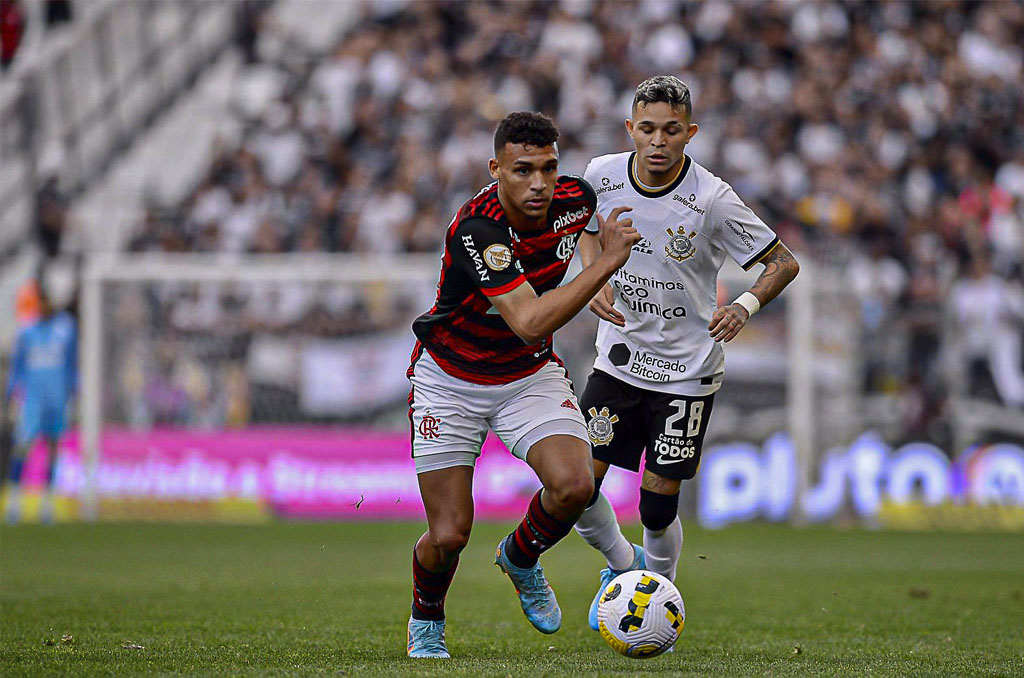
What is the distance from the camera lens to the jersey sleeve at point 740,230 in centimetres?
711

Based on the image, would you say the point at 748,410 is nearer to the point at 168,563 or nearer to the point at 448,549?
the point at 168,563

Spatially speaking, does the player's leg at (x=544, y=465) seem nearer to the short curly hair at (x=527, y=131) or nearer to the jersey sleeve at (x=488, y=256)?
the jersey sleeve at (x=488, y=256)

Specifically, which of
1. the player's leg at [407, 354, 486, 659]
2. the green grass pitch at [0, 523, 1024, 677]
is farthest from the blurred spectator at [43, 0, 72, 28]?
the player's leg at [407, 354, 486, 659]

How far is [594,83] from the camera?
20750 mm

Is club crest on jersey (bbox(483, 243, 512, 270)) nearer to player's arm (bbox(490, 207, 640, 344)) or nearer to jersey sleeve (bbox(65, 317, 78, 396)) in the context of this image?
player's arm (bbox(490, 207, 640, 344))

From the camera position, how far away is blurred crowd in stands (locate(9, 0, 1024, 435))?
18.8 metres

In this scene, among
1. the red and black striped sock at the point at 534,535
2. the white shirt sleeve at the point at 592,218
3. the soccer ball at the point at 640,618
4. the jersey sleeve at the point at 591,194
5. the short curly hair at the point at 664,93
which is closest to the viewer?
the soccer ball at the point at 640,618

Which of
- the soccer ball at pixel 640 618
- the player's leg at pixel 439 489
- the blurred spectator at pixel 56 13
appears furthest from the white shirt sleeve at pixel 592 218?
the blurred spectator at pixel 56 13

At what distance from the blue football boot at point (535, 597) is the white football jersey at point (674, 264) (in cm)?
117

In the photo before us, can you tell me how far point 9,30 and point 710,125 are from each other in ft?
32.6

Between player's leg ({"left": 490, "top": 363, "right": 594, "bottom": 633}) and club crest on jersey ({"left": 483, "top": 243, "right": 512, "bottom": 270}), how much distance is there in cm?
68

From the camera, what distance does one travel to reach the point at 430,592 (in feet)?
21.4

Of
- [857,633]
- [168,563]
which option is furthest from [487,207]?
[168,563]

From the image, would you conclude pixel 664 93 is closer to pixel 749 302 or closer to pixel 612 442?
pixel 749 302
